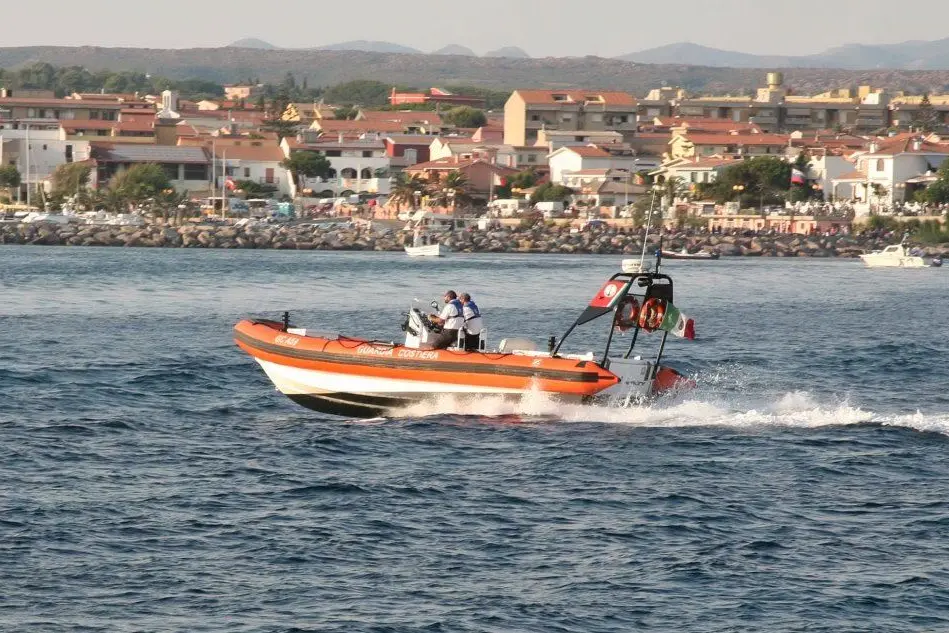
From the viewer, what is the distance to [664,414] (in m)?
24.8

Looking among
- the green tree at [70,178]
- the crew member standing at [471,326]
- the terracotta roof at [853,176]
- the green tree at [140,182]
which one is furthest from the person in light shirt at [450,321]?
the green tree at [70,178]

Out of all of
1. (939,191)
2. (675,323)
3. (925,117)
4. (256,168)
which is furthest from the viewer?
(925,117)

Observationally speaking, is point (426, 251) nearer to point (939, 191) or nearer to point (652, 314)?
point (939, 191)

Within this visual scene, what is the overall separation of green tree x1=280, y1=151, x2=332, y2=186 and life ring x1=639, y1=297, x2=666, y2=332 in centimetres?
10799

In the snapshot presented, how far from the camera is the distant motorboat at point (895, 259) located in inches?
3413

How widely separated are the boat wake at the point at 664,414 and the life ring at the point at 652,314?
1184 mm

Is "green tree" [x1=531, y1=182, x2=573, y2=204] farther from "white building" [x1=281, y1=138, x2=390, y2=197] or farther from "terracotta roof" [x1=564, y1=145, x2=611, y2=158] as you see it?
"white building" [x1=281, y1=138, x2=390, y2=197]

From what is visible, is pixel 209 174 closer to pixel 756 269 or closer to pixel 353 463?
pixel 756 269

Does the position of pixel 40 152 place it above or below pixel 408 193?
above

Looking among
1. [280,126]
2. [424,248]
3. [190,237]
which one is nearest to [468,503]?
[424,248]

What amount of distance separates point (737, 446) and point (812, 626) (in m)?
8.20

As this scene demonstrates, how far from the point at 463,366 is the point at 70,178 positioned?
Answer: 334 feet

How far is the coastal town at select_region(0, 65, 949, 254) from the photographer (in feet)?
359

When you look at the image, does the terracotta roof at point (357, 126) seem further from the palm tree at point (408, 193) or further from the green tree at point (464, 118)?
the palm tree at point (408, 193)
